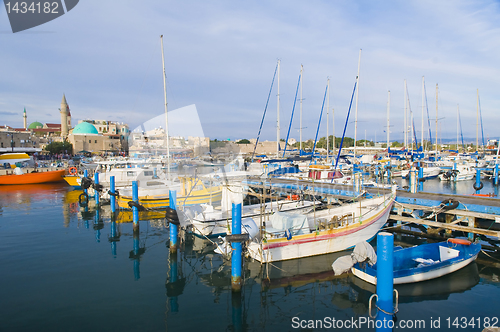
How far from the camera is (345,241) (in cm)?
1400

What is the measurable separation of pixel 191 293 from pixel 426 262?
9.18 meters

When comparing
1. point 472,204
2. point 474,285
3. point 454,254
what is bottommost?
point 474,285

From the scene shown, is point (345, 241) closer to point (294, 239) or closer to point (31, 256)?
point (294, 239)

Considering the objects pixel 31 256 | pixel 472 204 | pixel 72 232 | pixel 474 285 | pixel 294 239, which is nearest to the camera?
pixel 474 285

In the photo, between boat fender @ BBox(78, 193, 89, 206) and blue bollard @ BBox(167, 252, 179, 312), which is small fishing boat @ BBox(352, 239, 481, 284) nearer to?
blue bollard @ BBox(167, 252, 179, 312)

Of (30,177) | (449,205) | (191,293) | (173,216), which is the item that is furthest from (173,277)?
(30,177)

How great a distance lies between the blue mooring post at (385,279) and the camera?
268 inches

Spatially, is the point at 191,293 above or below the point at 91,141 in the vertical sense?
below

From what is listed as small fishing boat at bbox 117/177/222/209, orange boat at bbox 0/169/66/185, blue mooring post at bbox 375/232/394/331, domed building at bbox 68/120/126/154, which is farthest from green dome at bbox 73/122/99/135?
blue mooring post at bbox 375/232/394/331

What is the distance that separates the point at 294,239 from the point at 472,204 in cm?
1025

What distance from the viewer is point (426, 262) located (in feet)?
38.0

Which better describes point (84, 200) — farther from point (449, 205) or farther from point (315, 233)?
point (449, 205)

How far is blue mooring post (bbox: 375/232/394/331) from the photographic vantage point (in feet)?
22.3

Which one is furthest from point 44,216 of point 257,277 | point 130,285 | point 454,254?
point 454,254
